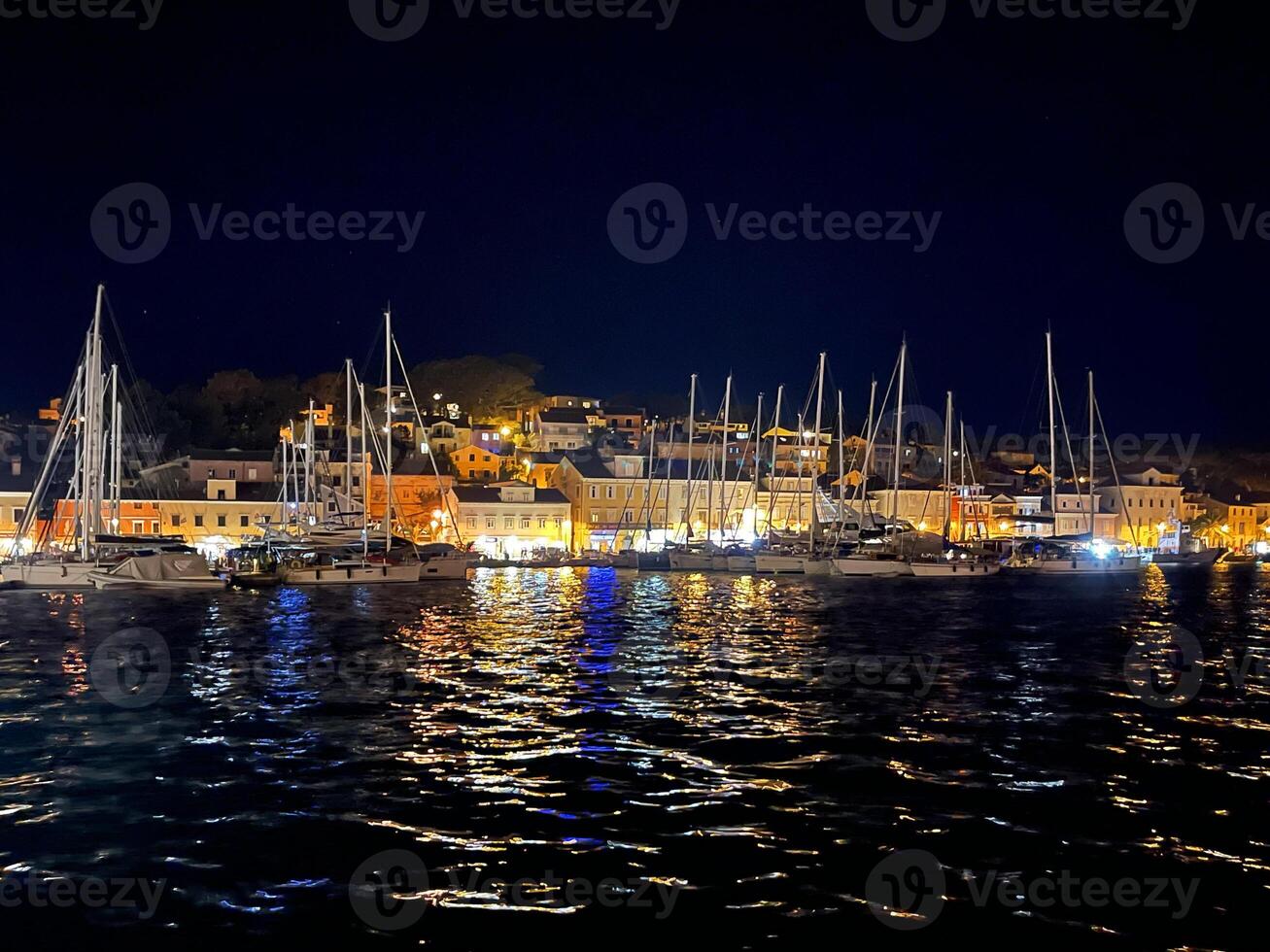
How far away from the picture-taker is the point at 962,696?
842 inches

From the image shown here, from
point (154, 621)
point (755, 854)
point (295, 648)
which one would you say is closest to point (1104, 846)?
point (755, 854)

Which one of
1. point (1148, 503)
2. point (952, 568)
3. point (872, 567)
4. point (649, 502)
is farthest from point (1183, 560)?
point (649, 502)

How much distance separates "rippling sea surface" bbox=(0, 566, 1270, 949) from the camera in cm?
1000

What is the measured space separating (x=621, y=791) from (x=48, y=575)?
145 feet

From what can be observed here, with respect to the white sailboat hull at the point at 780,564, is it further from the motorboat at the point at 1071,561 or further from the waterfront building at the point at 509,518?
the waterfront building at the point at 509,518

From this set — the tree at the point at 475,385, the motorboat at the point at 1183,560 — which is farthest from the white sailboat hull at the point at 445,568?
the tree at the point at 475,385

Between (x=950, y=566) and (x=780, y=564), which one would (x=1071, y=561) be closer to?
(x=950, y=566)

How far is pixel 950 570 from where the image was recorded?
65.0 metres

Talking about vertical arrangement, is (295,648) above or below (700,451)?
below

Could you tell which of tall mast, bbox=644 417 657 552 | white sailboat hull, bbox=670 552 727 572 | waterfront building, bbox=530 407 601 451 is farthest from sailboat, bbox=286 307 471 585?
waterfront building, bbox=530 407 601 451

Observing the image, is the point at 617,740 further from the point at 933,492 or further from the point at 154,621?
the point at 933,492

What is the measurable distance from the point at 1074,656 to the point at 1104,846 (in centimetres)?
1731

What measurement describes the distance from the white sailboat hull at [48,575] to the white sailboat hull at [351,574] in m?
8.84

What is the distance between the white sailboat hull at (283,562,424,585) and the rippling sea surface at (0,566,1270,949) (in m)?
23.5
